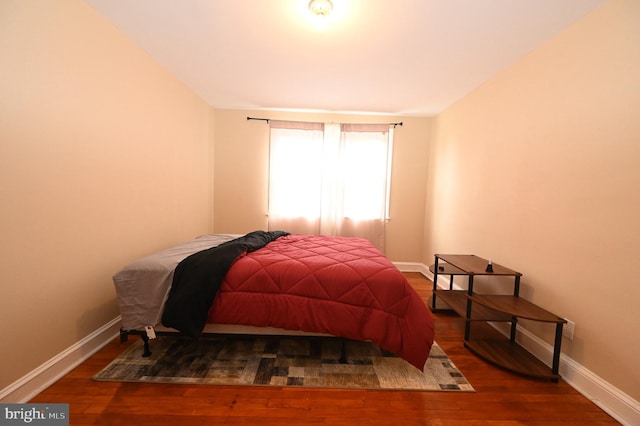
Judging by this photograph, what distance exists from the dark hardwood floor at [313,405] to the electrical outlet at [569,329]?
0.33 m

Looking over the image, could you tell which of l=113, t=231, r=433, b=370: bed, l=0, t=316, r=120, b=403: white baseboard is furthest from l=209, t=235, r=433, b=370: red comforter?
l=0, t=316, r=120, b=403: white baseboard

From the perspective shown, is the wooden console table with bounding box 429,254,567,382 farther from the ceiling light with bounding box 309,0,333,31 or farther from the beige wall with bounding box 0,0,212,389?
the beige wall with bounding box 0,0,212,389

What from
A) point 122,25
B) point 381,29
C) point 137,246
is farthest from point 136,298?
point 381,29

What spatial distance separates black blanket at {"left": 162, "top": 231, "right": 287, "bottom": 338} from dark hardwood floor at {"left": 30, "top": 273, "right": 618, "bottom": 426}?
1.26ft

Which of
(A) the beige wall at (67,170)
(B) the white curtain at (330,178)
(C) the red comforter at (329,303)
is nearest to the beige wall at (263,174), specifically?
(B) the white curtain at (330,178)

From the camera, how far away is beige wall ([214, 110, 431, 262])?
11.8 feet

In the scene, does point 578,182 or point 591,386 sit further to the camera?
point 578,182

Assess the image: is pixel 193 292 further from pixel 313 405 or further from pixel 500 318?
→ pixel 500 318

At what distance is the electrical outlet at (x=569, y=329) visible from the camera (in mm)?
1573

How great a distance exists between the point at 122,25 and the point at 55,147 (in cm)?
115

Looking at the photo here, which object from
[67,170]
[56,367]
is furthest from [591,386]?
[67,170]

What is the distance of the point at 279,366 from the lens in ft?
5.41

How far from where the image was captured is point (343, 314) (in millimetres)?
1574

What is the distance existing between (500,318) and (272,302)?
6.17ft
